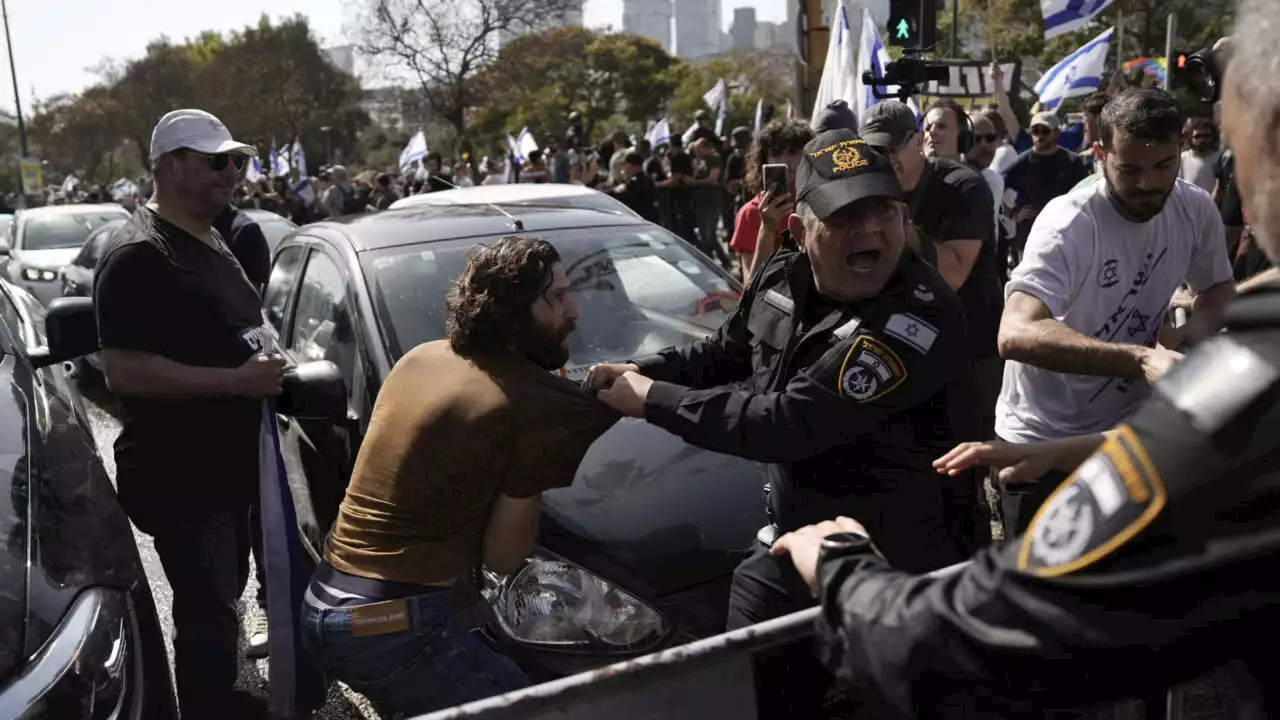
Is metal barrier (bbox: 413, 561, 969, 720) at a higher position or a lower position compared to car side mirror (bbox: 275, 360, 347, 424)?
lower

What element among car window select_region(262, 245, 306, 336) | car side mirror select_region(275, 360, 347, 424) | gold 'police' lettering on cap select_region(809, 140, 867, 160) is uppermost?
gold 'police' lettering on cap select_region(809, 140, 867, 160)

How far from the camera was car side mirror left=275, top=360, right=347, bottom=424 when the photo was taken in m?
3.26

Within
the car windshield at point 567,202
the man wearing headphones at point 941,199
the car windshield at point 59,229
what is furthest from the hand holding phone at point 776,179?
the car windshield at point 59,229

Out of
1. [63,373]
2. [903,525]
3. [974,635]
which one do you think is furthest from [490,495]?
[63,373]

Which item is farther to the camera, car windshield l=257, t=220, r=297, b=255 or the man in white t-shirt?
car windshield l=257, t=220, r=297, b=255

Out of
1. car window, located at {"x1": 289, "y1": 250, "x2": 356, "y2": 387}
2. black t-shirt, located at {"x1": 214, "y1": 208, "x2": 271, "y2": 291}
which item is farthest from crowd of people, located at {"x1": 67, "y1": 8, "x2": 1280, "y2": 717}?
black t-shirt, located at {"x1": 214, "y1": 208, "x2": 271, "y2": 291}

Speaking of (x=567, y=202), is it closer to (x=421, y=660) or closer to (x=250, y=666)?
(x=250, y=666)

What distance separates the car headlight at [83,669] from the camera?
2.08 meters

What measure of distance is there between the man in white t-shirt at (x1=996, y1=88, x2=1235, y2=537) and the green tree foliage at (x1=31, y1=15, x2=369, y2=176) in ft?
162

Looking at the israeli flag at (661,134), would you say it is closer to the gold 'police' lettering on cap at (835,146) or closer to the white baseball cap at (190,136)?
the white baseball cap at (190,136)

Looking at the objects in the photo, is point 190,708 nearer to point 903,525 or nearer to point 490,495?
point 490,495

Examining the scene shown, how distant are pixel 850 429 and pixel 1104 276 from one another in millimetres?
1191

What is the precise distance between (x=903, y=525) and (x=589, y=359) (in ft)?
5.78

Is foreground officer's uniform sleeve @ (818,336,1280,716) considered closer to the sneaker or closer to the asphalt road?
the asphalt road
